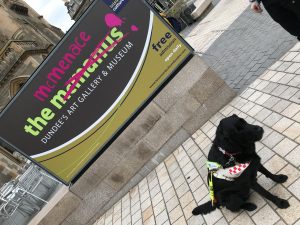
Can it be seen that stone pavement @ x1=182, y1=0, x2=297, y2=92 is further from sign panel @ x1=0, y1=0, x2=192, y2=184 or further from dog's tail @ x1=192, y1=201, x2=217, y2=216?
dog's tail @ x1=192, y1=201, x2=217, y2=216

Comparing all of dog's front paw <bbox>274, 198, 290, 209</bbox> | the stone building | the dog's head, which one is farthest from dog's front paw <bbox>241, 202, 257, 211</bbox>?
the stone building

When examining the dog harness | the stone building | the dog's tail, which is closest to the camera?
→ the dog harness

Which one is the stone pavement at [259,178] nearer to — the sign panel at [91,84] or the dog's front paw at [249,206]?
the dog's front paw at [249,206]

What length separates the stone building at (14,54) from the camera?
18.0 metres

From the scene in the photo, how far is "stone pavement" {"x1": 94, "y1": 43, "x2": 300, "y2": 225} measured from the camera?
433cm

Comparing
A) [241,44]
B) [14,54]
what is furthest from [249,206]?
[14,54]

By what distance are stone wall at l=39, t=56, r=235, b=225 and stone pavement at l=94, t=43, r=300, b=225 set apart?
225 mm

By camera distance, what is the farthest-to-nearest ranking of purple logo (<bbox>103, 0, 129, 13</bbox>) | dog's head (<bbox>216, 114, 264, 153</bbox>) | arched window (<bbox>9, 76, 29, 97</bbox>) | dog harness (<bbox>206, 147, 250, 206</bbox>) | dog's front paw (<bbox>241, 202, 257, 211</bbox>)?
arched window (<bbox>9, 76, 29, 97</bbox>) < purple logo (<bbox>103, 0, 129, 13</bbox>) < dog's front paw (<bbox>241, 202, 257, 211</bbox>) < dog harness (<bbox>206, 147, 250, 206</bbox>) < dog's head (<bbox>216, 114, 264, 153</bbox>)

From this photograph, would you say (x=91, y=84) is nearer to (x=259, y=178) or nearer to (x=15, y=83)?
(x=259, y=178)

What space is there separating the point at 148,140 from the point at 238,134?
357 cm

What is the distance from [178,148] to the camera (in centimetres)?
721

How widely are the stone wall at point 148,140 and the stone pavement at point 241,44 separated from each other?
1.09 m

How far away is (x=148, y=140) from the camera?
707 cm

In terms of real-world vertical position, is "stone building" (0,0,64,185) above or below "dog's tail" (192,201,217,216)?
above
